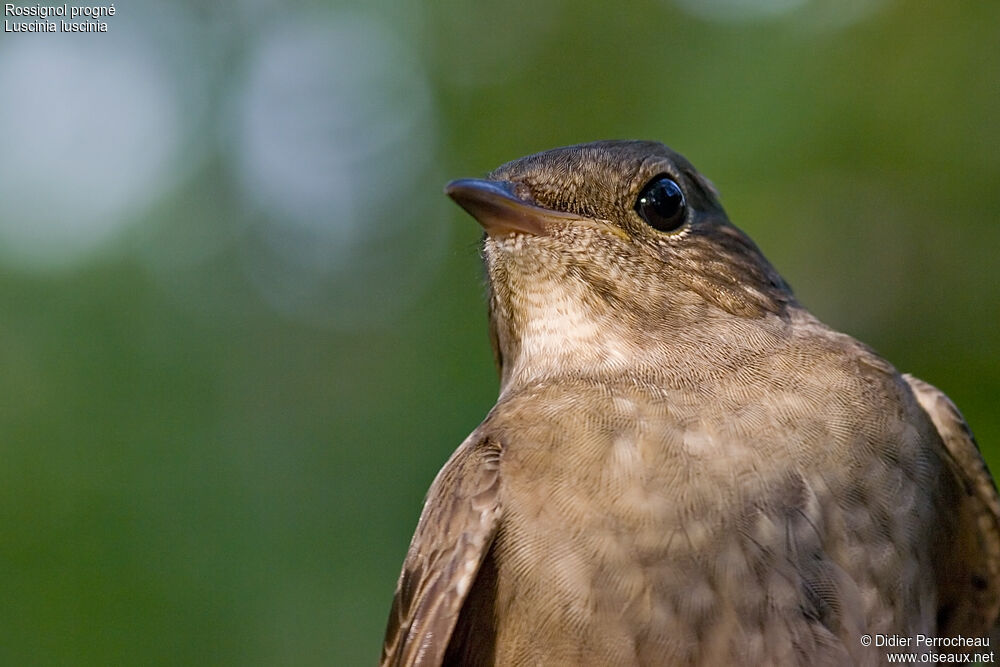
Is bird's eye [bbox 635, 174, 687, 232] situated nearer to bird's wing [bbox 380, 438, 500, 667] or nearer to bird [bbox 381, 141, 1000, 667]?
bird [bbox 381, 141, 1000, 667]

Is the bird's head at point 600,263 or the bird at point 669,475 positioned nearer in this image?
the bird at point 669,475

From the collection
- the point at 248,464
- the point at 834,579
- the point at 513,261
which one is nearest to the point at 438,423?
the point at 248,464

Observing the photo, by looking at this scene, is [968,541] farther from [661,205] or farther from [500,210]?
[500,210]

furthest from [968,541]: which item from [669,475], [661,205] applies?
[661,205]

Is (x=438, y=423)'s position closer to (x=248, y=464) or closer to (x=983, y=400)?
(x=248, y=464)

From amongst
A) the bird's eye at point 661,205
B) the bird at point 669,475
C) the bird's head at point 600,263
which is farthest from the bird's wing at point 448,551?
the bird's eye at point 661,205

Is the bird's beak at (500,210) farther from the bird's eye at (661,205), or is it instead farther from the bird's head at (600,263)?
the bird's eye at (661,205)
